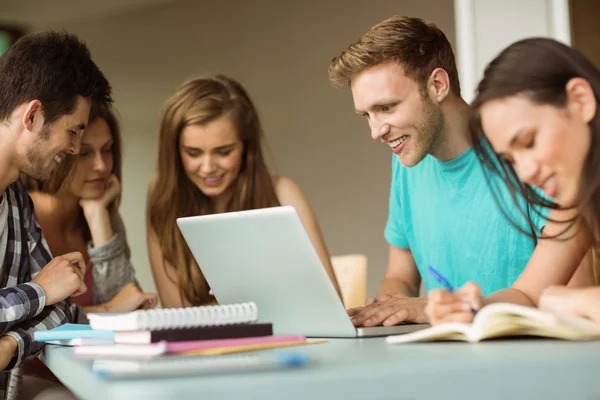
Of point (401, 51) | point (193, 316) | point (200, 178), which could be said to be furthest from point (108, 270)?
point (193, 316)

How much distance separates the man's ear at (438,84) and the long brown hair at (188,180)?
695 millimetres

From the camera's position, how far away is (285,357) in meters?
0.75

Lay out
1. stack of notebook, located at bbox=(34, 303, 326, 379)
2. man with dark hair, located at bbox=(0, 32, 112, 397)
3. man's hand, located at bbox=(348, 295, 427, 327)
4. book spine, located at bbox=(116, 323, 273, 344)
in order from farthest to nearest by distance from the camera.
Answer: man with dark hair, located at bbox=(0, 32, 112, 397)
man's hand, located at bbox=(348, 295, 427, 327)
book spine, located at bbox=(116, 323, 273, 344)
stack of notebook, located at bbox=(34, 303, 326, 379)

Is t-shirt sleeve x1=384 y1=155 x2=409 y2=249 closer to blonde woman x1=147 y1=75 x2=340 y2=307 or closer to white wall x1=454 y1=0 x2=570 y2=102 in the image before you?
blonde woman x1=147 y1=75 x2=340 y2=307

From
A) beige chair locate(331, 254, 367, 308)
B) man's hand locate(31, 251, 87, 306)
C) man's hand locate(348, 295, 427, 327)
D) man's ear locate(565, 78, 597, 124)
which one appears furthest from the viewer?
beige chair locate(331, 254, 367, 308)

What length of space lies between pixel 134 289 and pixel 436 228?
0.87 m

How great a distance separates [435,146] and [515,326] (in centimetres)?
111

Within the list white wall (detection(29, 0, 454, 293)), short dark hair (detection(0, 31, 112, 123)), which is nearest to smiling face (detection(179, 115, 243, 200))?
short dark hair (detection(0, 31, 112, 123))

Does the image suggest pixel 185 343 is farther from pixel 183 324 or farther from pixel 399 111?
pixel 399 111

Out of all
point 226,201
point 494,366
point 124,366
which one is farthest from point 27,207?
point 494,366

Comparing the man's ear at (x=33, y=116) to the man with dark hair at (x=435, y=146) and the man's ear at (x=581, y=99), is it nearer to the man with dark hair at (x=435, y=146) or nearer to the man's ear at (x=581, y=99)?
the man with dark hair at (x=435, y=146)

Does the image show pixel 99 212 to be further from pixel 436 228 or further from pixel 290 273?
pixel 290 273

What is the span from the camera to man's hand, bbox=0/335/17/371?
1363mm

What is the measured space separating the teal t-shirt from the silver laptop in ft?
1.97
